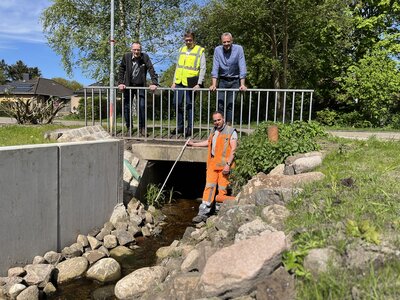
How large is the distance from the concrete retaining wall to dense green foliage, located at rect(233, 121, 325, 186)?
89.4 inches

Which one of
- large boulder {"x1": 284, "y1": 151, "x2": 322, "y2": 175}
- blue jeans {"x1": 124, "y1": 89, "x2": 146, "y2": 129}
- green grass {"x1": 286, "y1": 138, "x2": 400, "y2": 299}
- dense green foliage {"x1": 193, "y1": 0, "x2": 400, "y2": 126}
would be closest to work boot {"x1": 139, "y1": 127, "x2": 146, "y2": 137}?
blue jeans {"x1": 124, "y1": 89, "x2": 146, "y2": 129}

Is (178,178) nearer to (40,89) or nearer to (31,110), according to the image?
(31,110)

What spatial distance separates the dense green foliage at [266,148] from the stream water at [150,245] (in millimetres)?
1554

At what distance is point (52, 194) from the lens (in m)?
6.05

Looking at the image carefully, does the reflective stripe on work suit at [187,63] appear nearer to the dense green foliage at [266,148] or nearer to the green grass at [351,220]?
the dense green foliage at [266,148]

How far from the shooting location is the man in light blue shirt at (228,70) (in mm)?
8305

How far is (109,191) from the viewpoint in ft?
24.4

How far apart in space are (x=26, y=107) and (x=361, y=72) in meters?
15.5

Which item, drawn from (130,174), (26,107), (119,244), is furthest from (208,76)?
(119,244)

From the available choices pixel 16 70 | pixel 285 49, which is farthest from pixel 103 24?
pixel 16 70

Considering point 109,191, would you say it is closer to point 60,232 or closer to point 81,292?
point 60,232

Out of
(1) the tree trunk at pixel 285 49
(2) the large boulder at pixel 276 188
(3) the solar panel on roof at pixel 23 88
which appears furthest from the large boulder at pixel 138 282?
(3) the solar panel on roof at pixel 23 88

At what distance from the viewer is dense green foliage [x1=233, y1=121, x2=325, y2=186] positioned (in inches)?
280

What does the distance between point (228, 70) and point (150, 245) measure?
3.87m
